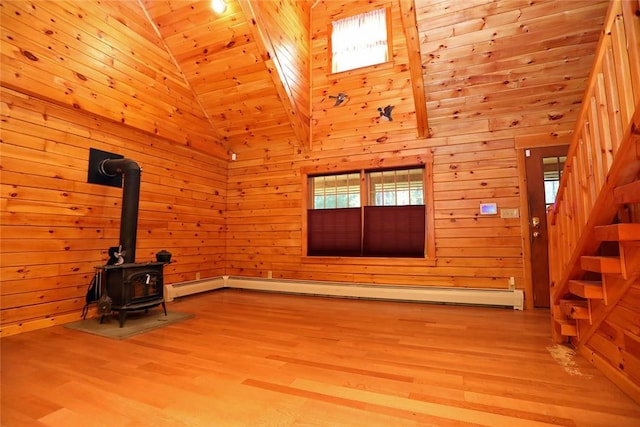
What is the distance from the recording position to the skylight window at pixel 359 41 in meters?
4.38

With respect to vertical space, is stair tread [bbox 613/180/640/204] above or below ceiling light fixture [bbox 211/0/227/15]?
below

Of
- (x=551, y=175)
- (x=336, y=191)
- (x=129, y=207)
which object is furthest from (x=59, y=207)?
(x=551, y=175)

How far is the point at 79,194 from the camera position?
3314mm

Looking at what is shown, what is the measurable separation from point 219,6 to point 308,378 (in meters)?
4.20

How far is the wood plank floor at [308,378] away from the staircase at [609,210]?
23 cm

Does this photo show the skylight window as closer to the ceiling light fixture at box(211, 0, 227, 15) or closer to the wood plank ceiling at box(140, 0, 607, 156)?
the wood plank ceiling at box(140, 0, 607, 156)

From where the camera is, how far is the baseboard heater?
377cm

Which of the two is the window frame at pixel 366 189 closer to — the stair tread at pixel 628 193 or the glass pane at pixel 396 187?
the glass pane at pixel 396 187

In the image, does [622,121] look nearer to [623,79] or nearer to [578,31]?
[623,79]

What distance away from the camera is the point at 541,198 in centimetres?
375

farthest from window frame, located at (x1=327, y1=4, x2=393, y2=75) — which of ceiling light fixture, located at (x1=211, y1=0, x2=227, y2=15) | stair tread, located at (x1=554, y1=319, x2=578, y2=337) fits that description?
stair tread, located at (x1=554, y1=319, x2=578, y2=337)

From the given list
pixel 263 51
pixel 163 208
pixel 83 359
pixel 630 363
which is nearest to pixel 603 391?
pixel 630 363

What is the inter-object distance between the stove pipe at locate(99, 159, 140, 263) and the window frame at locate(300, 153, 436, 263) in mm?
2394

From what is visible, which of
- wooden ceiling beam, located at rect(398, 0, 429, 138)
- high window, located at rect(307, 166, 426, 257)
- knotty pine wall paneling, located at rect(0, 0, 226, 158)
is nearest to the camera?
knotty pine wall paneling, located at rect(0, 0, 226, 158)
